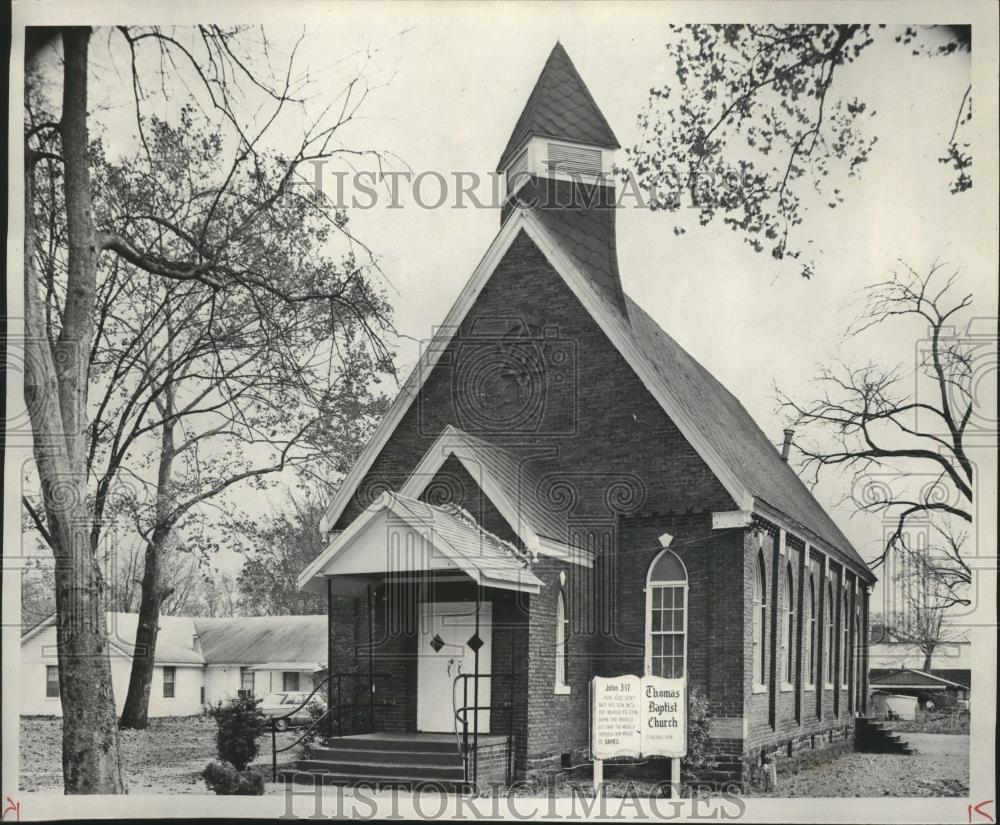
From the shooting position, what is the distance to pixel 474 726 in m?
15.8

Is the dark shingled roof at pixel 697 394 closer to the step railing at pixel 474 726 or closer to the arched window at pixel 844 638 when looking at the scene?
the arched window at pixel 844 638

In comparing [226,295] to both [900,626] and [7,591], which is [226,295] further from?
[900,626]

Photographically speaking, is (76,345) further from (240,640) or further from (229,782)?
(240,640)

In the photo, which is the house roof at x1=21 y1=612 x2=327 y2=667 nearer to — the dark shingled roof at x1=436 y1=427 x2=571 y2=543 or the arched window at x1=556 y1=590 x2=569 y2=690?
the dark shingled roof at x1=436 y1=427 x2=571 y2=543

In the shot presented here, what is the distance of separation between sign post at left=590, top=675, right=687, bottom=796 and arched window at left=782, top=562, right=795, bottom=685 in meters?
4.36

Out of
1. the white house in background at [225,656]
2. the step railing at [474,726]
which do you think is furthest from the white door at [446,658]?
the white house in background at [225,656]

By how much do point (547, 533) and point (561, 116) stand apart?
670cm

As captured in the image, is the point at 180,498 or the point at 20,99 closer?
the point at 20,99

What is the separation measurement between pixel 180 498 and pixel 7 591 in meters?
5.36

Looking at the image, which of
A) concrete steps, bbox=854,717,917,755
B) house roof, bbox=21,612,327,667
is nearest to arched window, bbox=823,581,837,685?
concrete steps, bbox=854,717,917,755

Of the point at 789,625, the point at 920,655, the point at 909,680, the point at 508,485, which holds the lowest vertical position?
the point at 909,680

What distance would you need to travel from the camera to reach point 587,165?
64.2 ft

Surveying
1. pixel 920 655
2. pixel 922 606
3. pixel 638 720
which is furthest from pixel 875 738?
pixel 638 720

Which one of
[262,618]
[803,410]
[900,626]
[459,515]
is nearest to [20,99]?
[459,515]
